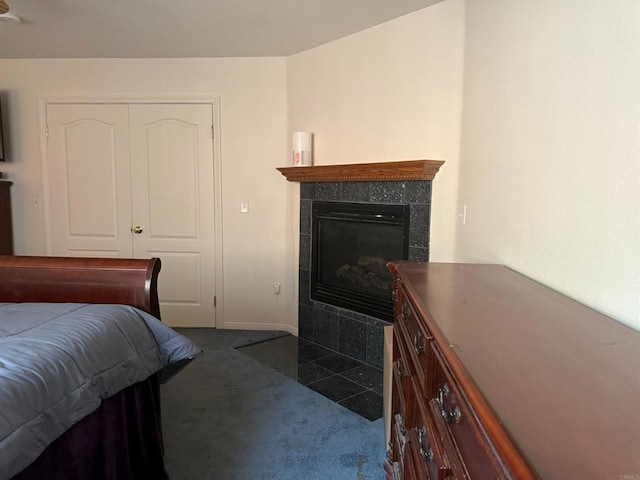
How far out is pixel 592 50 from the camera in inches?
46.3

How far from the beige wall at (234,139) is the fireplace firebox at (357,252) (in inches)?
18.3

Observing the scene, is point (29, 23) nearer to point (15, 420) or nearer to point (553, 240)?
point (15, 420)

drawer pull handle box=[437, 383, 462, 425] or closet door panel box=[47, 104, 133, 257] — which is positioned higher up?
closet door panel box=[47, 104, 133, 257]

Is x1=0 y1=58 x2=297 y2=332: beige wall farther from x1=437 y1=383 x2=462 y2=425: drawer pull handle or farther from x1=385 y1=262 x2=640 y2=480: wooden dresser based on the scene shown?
x1=437 y1=383 x2=462 y2=425: drawer pull handle

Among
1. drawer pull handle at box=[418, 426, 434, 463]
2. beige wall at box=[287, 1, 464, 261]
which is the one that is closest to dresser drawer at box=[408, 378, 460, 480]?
drawer pull handle at box=[418, 426, 434, 463]

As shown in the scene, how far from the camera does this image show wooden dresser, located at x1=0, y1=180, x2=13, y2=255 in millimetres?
3980

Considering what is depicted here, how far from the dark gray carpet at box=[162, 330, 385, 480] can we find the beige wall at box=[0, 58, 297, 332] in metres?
1.04

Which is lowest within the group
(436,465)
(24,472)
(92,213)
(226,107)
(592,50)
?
(24,472)

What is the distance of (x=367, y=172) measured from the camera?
303cm

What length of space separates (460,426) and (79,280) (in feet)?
5.87

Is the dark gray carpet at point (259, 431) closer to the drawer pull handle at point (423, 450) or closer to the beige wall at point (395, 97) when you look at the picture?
the drawer pull handle at point (423, 450)

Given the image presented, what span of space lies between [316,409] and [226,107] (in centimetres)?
268

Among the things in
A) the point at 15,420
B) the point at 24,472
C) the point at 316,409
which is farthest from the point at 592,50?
the point at 316,409

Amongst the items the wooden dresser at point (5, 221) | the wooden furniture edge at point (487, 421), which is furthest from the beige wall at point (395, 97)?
the wooden dresser at point (5, 221)
